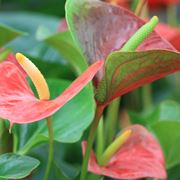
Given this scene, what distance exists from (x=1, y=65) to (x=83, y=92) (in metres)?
0.17

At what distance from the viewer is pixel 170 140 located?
0.75 meters

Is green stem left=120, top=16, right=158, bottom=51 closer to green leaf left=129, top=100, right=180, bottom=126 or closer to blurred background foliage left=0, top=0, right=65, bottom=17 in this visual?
green leaf left=129, top=100, right=180, bottom=126

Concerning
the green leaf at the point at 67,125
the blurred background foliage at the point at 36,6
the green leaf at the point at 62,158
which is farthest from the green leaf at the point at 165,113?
the blurred background foliage at the point at 36,6

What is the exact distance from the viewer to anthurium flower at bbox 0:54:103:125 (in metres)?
0.42

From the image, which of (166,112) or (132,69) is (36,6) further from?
(132,69)

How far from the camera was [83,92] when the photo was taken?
63 centimetres

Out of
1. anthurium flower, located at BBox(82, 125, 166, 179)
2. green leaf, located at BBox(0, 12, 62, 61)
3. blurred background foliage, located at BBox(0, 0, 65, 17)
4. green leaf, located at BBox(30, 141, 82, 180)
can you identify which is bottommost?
green leaf, located at BBox(30, 141, 82, 180)

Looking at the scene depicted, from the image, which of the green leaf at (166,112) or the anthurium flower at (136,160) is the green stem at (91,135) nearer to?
the anthurium flower at (136,160)

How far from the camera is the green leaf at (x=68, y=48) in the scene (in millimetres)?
706

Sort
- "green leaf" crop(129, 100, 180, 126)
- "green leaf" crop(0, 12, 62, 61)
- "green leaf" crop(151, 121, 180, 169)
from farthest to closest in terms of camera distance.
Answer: "green leaf" crop(0, 12, 62, 61) < "green leaf" crop(129, 100, 180, 126) < "green leaf" crop(151, 121, 180, 169)

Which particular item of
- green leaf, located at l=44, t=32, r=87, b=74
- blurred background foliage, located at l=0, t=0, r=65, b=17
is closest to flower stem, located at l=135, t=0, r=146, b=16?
green leaf, located at l=44, t=32, r=87, b=74

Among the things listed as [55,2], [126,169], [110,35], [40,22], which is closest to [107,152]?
[126,169]

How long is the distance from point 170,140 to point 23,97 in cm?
34

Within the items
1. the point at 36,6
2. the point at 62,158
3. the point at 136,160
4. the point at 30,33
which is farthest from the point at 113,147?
the point at 36,6
